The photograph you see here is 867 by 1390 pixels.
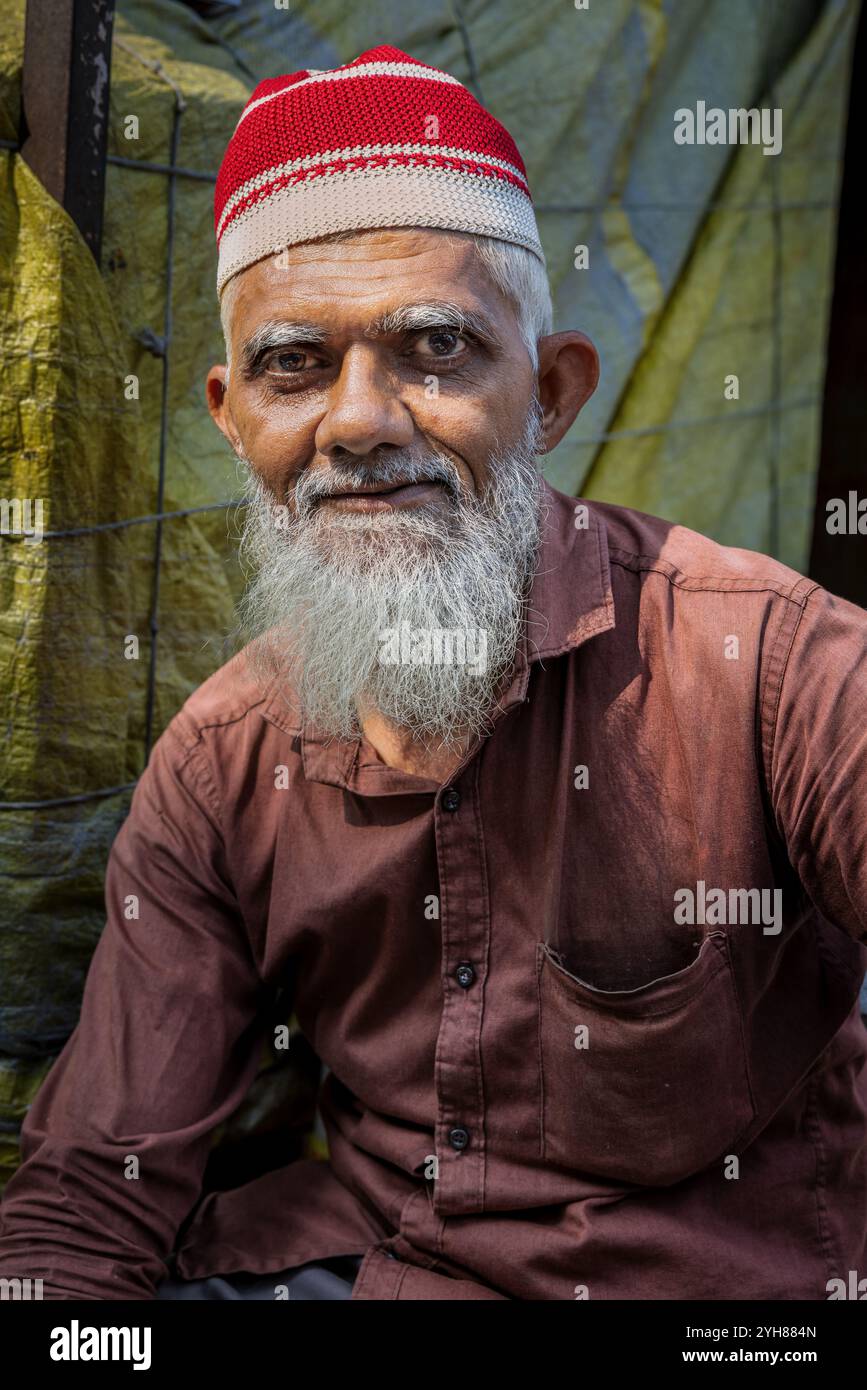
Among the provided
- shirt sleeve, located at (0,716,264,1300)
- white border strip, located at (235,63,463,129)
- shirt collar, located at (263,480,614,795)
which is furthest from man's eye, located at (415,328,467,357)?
shirt sleeve, located at (0,716,264,1300)

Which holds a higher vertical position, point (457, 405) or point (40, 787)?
point (457, 405)

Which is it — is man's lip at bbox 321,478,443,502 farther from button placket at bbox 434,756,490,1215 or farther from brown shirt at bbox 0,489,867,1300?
button placket at bbox 434,756,490,1215

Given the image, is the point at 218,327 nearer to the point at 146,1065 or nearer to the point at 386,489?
the point at 386,489

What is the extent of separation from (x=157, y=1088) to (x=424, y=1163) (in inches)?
17.0

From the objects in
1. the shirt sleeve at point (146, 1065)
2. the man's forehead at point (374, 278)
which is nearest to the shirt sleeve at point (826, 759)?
the man's forehead at point (374, 278)

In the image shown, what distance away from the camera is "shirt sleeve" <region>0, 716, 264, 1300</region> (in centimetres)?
188

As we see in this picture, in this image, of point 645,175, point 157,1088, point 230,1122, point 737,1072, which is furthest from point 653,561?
point 645,175

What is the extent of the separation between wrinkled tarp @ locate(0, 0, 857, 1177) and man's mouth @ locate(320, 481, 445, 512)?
2.75 ft

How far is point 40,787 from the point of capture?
2453 mm

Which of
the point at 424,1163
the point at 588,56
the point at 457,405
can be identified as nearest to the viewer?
the point at 457,405

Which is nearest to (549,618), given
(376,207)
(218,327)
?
(376,207)

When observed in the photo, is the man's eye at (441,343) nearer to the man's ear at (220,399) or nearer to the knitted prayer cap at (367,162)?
the knitted prayer cap at (367,162)

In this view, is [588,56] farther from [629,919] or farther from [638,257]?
[629,919]

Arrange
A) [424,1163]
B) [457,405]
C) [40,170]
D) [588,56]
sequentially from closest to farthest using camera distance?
[457,405]
[424,1163]
[40,170]
[588,56]
